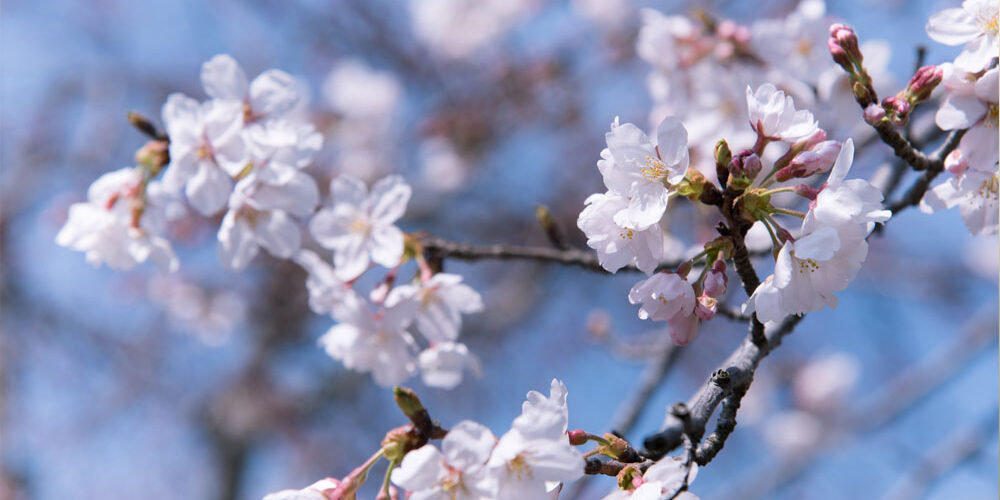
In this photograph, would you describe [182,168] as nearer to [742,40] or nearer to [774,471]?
[742,40]

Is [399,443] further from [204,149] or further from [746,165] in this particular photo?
[204,149]

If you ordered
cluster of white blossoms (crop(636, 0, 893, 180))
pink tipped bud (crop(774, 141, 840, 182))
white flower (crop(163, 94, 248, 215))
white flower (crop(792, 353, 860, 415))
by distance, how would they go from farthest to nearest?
white flower (crop(792, 353, 860, 415)), cluster of white blossoms (crop(636, 0, 893, 180)), white flower (crop(163, 94, 248, 215)), pink tipped bud (crop(774, 141, 840, 182))

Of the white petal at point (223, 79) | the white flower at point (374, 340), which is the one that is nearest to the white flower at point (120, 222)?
the white petal at point (223, 79)

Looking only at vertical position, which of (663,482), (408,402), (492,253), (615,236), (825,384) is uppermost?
(825,384)

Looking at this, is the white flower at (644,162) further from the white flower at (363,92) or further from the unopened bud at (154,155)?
the white flower at (363,92)

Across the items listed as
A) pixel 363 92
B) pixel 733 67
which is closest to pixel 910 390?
pixel 733 67

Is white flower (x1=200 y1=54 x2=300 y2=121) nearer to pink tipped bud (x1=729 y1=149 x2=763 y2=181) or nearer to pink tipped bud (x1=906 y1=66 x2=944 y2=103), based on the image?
pink tipped bud (x1=729 y1=149 x2=763 y2=181)

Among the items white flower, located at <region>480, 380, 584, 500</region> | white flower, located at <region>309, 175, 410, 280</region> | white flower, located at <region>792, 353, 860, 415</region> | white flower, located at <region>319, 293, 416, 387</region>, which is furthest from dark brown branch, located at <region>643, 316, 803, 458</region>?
white flower, located at <region>792, 353, 860, 415</region>
